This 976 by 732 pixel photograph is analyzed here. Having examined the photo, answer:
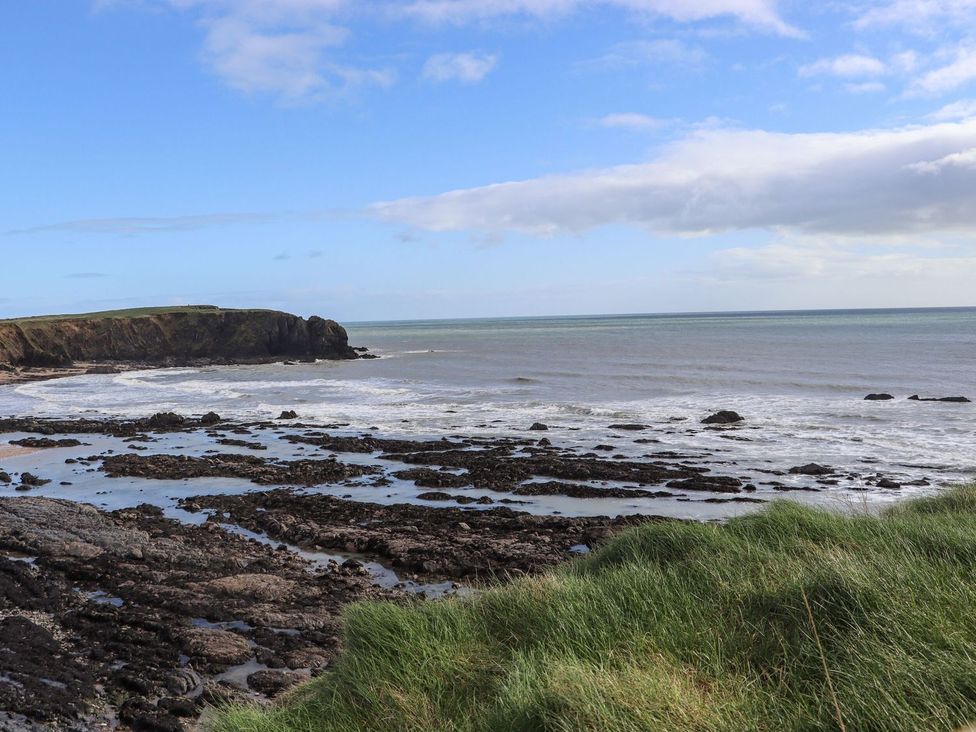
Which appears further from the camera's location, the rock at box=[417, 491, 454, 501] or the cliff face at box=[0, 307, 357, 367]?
the cliff face at box=[0, 307, 357, 367]

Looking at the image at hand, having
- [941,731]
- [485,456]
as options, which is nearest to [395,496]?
[485,456]

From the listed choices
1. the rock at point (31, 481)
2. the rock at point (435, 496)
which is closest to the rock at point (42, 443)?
the rock at point (31, 481)

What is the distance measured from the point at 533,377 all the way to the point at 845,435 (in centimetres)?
2743

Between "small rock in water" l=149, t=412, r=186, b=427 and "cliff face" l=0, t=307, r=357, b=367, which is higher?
"cliff face" l=0, t=307, r=357, b=367

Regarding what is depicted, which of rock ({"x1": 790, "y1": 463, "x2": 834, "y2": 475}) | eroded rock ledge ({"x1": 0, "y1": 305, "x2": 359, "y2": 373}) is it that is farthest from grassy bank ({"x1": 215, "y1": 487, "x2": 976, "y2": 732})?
eroded rock ledge ({"x1": 0, "y1": 305, "x2": 359, "y2": 373})

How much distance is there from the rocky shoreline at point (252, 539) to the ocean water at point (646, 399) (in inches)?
74.2

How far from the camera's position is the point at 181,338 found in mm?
81875

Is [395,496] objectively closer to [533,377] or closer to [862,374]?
[533,377]

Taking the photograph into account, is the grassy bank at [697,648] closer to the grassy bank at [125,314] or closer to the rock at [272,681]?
the rock at [272,681]

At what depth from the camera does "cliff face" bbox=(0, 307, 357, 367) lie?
2869 inches

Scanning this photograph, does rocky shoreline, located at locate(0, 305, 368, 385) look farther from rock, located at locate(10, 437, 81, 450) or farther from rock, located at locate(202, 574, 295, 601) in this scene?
rock, located at locate(202, 574, 295, 601)

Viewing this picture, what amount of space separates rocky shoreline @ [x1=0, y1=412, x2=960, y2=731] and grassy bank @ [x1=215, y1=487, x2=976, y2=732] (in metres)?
2.98

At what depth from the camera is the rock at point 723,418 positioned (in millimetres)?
28906

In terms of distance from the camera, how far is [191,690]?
319 inches
